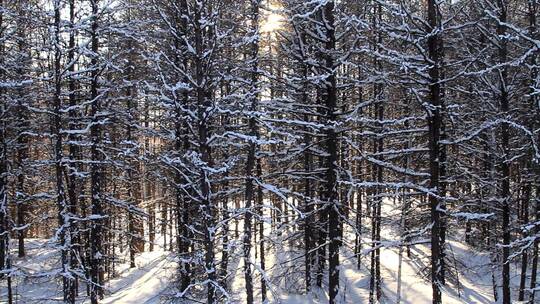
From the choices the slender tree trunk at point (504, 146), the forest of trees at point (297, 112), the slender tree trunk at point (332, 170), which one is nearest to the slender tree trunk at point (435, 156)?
the forest of trees at point (297, 112)

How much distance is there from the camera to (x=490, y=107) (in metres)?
14.9

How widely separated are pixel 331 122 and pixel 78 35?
879cm

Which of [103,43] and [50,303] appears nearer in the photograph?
[103,43]

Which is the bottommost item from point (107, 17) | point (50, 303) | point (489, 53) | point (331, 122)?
point (50, 303)

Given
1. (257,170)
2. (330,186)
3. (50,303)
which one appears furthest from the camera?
(50,303)

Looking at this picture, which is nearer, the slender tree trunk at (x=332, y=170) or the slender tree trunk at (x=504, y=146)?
the slender tree trunk at (x=332, y=170)

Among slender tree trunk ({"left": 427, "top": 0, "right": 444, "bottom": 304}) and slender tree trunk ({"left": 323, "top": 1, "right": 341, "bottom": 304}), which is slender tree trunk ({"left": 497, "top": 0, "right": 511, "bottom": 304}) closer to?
slender tree trunk ({"left": 427, "top": 0, "right": 444, "bottom": 304})

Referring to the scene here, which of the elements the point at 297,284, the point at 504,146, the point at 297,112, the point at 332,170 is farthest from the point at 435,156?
the point at 297,284

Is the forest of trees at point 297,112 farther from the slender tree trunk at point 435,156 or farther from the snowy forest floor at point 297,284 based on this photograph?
the snowy forest floor at point 297,284

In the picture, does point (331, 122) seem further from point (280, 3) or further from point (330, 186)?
point (280, 3)

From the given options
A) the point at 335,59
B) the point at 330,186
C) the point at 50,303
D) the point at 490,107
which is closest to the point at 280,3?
the point at 335,59

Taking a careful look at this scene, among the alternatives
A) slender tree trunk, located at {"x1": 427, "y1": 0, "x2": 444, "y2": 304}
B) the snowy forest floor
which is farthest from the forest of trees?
the snowy forest floor

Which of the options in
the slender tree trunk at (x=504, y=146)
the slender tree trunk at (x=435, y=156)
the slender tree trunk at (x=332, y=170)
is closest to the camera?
the slender tree trunk at (x=435, y=156)

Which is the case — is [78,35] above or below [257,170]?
above
